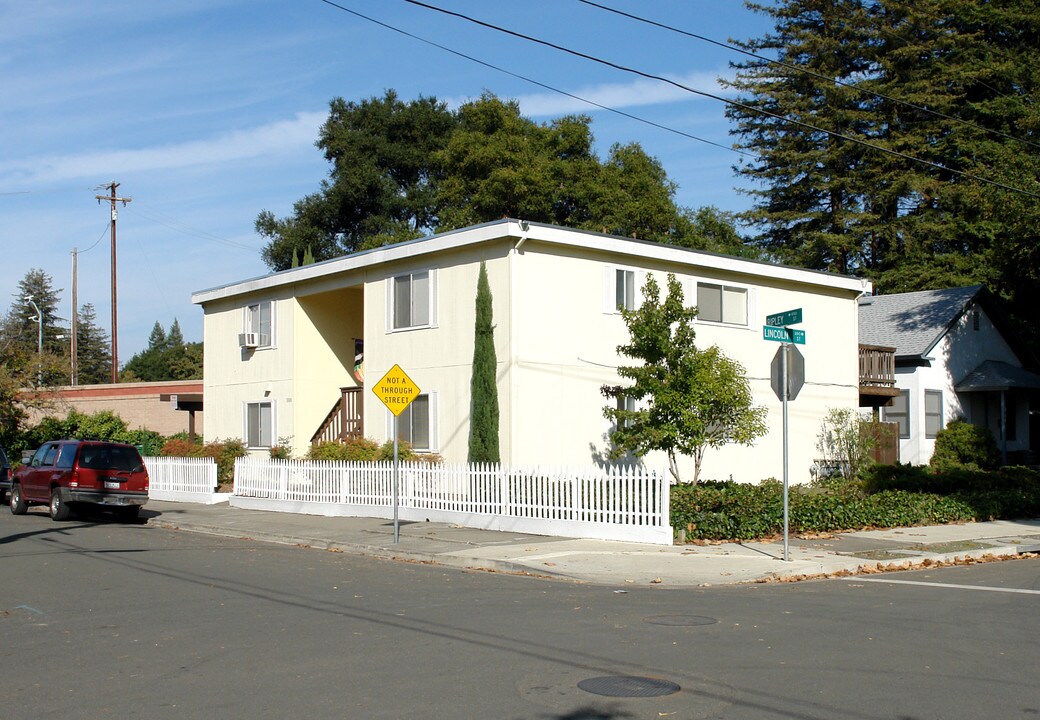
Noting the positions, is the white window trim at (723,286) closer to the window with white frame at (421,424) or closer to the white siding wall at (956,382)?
the window with white frame at (421,424)

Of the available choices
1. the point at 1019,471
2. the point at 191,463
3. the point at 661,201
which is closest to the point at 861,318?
the point at 661,201

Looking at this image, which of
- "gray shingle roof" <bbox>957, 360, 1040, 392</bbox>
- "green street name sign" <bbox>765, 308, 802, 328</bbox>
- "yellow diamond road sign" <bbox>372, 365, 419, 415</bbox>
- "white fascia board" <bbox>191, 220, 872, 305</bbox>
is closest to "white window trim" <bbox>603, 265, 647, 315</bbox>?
"white fascia board" <bbox>191, 220, 872, 305</bbox>

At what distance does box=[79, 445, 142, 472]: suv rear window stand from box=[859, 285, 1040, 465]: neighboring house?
2230 cm

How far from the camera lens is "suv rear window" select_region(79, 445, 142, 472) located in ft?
74.5

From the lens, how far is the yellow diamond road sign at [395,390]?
58.2 ft

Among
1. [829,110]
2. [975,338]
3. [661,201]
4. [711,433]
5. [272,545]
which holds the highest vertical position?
[829,110]

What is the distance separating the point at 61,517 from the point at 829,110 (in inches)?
1513

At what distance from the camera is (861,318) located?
3866cm

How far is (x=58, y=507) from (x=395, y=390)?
375 inches

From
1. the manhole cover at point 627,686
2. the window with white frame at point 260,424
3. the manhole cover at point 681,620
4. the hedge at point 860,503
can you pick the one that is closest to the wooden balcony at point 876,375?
the hedge at point 860,503

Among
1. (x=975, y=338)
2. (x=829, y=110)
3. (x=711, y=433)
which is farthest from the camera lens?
(x=829, y=110)

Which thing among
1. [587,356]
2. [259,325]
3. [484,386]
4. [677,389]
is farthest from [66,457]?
[677,389]

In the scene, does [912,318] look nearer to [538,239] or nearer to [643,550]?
[538,239]

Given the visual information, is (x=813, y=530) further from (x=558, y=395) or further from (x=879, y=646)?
(x=879, y=646)
